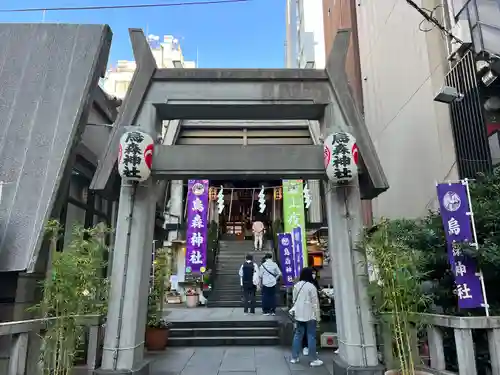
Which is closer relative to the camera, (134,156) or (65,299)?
(65,299)

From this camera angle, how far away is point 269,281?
37.9ft

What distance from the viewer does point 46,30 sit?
8.60 metres

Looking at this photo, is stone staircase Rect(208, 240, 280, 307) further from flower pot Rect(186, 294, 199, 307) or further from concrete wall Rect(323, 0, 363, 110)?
concrete wall Rect(323, 0, 363, 110)

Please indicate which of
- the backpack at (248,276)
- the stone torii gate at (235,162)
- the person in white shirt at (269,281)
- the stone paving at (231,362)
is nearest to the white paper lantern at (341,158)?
the stone torii gate at (235,162)

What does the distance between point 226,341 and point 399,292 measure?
580 cm

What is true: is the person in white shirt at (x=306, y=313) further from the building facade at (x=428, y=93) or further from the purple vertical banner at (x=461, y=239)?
the building facade at (x=428, y=93)

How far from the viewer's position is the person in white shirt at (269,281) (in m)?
11.6

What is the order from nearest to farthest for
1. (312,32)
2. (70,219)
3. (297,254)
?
(70,219), (297,254), (312,32)

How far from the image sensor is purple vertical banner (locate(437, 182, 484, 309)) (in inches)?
200

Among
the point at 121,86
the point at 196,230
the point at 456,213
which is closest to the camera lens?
the point at 456,213

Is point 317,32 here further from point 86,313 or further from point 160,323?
point 86,313

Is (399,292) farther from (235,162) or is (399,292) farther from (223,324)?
(223,324)

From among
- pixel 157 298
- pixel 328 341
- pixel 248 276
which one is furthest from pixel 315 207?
pixel 157 298

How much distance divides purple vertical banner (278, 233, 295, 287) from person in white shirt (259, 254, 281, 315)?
4.55 feet
